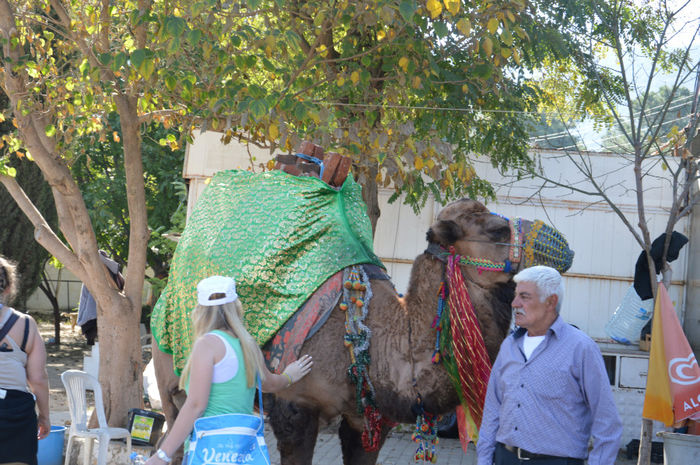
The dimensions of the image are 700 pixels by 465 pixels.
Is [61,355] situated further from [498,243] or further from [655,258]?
[498,243]

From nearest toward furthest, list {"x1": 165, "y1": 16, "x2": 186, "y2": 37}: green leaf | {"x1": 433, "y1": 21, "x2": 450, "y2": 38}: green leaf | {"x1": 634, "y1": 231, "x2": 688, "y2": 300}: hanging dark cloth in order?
{"x1": 165, "y1": 16, "x2": 186, "y2": 37}: green leaf, {"x1": 433, "y1": 21, "x2": 450, "y2": 38}: green leaf, {"x1": 634, "y1": 231, "x2": 688, "y2": 300}: hanging dark cloth

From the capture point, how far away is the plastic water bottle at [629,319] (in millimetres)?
9193

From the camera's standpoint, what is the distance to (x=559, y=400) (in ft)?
11.7

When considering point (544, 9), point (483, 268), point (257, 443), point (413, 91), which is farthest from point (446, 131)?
point (257, 443)

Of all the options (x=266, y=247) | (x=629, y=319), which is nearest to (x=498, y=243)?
(x=266, y=247)

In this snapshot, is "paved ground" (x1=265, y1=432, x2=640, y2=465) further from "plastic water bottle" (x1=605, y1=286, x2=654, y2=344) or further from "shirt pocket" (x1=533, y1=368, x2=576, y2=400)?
"shirt pocket" (x1=533, y1=368, x2=576, y2=400)

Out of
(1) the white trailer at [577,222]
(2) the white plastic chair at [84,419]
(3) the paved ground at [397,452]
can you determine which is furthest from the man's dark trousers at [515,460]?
(1) the white trailer at [577,222]

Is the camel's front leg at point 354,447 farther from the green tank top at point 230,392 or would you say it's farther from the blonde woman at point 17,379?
the blonde woman at point 17,379

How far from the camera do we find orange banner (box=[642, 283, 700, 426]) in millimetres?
5664

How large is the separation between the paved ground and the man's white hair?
16.4 feet

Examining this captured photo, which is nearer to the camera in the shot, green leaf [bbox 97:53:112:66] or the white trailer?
green leaf [bbox 97:53:112:66]

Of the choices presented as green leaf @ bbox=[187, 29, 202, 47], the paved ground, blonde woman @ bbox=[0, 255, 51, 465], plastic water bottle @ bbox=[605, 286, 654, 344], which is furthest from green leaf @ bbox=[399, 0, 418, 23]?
plastic water bottle @ bbox=[605, 286, 654, 344]

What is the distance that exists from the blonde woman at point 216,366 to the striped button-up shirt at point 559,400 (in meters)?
1.17

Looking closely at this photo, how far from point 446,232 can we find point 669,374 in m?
2.69
